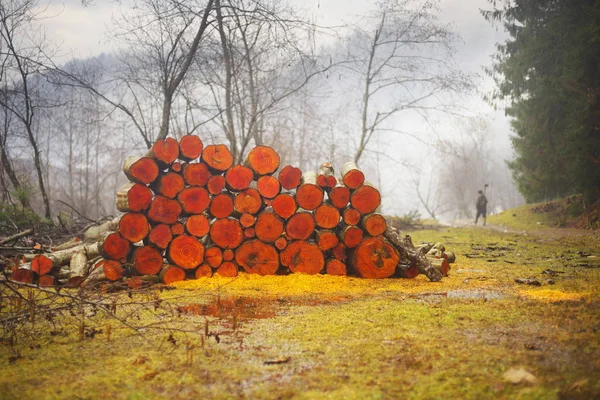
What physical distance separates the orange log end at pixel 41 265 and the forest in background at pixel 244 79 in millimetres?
2688

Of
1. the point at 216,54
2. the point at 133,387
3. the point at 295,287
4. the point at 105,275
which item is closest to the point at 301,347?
the point at 133,387

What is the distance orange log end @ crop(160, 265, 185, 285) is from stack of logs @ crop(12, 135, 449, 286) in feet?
0.05

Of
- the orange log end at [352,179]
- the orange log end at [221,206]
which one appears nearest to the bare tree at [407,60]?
the orange log end at [352,179]

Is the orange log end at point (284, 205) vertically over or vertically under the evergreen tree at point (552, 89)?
under

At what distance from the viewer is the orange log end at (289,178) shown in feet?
21.6

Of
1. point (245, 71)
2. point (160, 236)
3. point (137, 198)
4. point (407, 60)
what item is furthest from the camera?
point (407, 60)

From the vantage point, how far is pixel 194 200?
20.8 ft

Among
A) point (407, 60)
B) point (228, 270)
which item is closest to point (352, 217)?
point (228, 270)

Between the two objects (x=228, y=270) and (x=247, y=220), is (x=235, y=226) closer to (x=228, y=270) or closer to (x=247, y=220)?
(x=247, y=220)

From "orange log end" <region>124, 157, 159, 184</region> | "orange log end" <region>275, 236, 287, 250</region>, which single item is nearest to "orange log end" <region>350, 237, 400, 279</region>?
"orange log end" <region>275, 236, 287, 250</region>

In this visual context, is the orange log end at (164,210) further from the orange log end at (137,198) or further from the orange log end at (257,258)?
the orange log end at (257,258)

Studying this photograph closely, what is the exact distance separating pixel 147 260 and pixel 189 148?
1.92m

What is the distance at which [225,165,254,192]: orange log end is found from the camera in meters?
6.48

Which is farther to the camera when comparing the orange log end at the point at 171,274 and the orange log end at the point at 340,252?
the orange log end at the point at 340,252
